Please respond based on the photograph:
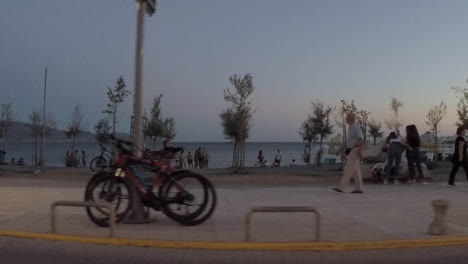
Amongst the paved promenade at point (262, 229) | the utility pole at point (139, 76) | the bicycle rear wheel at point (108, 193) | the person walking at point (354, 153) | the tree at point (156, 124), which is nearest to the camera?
the paved promenade at point (262, 229)

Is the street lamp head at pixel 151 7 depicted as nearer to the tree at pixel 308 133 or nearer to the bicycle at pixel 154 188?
the bicycle at pixel 154 188

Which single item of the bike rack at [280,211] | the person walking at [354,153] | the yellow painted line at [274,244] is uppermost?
the person walking at [354,153]

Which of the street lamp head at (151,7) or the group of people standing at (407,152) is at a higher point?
the street lamp head at (151,7)

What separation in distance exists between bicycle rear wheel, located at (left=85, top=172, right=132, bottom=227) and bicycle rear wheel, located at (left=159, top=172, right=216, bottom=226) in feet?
2.15

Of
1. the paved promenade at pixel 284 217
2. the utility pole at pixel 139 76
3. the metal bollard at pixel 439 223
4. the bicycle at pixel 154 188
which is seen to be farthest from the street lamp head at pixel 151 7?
the metal bollard at pixel 439 223

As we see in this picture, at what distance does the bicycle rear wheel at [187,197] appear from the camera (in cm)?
976

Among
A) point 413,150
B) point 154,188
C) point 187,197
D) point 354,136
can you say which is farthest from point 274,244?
point 413,150

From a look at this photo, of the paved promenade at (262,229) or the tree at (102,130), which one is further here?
the tree at (102,130)

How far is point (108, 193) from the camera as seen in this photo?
10008mm

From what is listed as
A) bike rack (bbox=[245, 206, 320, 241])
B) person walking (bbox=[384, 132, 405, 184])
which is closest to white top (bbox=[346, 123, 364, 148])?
person walking (bbox=[384, 132, 405, 184])

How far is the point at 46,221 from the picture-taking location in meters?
10.3

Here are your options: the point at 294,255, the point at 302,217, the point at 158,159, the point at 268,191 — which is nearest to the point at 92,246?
the point at 158,159

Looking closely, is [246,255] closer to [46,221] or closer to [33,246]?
[33,246]

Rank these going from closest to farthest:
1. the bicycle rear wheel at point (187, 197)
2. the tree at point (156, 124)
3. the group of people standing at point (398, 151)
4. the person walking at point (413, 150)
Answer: the bicycle rear wheel at point (187, 197)
the group of people standing at point (398, 151)
the person walking at point (413, 150)
the tree at point (156, 124)
